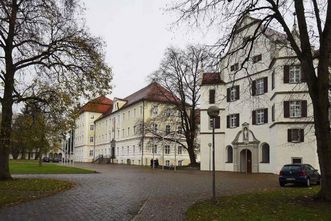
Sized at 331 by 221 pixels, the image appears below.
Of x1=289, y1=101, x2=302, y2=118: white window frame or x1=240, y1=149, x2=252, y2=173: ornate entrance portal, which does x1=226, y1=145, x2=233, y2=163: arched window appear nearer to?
x1=240, y1=149, x2=252, y2=173: ornate entrance portal

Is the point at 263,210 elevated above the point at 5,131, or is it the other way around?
the point at 5,131

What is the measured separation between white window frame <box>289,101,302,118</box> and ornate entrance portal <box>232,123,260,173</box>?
6.61 m

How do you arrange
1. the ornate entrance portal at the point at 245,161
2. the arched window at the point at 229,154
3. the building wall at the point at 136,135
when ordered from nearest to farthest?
1. the ornate entrance portal at the point at 245,161
2. the arched window at the point at 229,154
3. the building wall at the point at 136,135

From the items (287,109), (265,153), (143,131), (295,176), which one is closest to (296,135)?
(287,109)

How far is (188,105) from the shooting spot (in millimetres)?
62844

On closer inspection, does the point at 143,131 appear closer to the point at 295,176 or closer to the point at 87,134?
the point at 295,176

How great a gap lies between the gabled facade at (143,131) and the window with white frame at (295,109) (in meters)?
19.7

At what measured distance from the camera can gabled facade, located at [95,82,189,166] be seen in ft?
210

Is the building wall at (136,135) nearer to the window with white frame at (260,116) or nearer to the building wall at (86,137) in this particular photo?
the building wall at (86,137)

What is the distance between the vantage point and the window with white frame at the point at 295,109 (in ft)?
150

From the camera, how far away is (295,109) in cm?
4603

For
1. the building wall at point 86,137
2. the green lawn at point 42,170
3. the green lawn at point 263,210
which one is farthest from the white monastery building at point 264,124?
the building wall at point 86,137

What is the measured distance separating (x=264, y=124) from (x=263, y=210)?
124ft

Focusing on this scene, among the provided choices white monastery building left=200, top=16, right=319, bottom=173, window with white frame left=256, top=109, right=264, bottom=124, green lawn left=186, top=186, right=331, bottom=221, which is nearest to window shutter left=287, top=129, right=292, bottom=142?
white monastery building left=200, top=16, right=319, bottom=173
